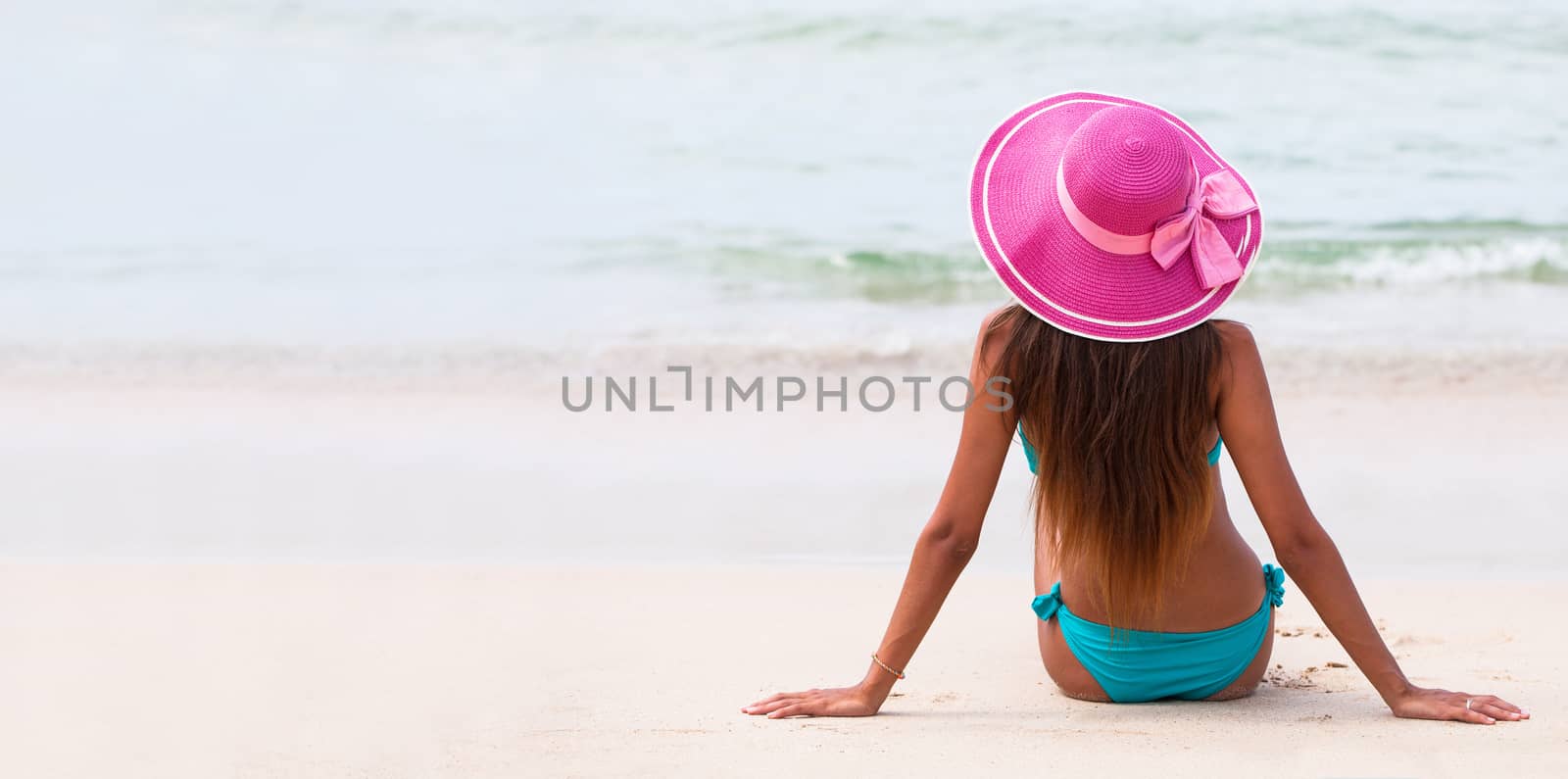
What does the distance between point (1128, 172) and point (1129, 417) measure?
354mm

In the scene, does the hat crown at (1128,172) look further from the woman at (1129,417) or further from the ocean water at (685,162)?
the ocean water at (685,162)

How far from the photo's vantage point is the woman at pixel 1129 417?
1.82 m

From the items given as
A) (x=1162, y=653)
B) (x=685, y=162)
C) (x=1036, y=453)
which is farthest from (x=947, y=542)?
(x=685, y=162)

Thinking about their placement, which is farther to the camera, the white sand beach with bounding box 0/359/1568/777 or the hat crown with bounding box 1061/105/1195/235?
the white sand beach with bounding box 0/359/1568/777

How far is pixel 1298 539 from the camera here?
1968mm

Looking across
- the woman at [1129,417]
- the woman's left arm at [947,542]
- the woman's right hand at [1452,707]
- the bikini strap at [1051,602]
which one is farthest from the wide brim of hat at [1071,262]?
the woman's right hand at [1452,707]

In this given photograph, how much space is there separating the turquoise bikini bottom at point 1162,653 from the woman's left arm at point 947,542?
0.27 m

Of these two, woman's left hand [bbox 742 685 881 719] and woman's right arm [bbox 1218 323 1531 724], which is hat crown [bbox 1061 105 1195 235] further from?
woman's left hand [bbox 742 685 881 719]

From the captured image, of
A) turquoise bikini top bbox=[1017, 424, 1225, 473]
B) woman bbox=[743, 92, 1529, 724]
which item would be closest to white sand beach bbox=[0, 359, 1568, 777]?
woman bbox=[743, 92, 1529, 724]

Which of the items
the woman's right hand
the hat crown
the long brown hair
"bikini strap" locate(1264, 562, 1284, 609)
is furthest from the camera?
"bikini strap" locate(1264, 562, 1284, 609)

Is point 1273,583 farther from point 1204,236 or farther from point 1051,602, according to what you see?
point 1204,236

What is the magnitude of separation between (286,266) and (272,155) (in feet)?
5.79

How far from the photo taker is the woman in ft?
5.98

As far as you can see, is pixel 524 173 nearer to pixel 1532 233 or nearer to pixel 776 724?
pixel 1532 233
